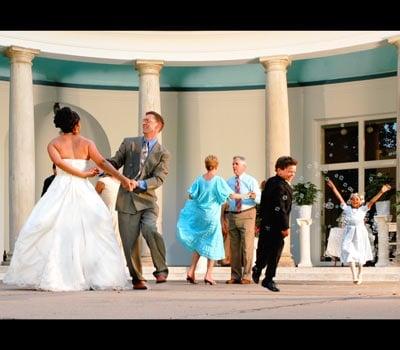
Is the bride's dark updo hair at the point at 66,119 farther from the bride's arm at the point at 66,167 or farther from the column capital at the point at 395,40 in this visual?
the column capital at the point at 395,40

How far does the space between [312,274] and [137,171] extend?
336 inches

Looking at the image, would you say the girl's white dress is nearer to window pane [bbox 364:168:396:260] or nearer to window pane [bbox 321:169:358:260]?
window pane [bbox 364:168:396:260]

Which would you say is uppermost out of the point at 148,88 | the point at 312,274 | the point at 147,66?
the point at 147,66

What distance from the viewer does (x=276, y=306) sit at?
25.5 feet

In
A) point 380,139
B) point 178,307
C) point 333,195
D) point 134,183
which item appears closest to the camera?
point 178,307

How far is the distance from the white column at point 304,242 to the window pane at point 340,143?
140 inches

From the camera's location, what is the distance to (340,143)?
81.9 ft

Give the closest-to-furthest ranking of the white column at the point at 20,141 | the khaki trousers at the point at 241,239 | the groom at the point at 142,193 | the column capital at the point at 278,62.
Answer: the groom at the point at 142,193 → the khaki trousers at the point at 241,239 → the white column at the point at 20,141 → the column capital at the point at 278,62

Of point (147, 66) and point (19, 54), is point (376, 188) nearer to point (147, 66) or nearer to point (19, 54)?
point (147, 66)

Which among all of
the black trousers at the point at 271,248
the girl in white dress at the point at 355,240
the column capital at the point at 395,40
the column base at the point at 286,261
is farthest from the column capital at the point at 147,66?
the black trousers at the point at 271,248

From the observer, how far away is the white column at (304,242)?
21.6 m

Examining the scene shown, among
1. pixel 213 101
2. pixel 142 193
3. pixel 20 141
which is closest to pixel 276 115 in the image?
pixel 213 101
